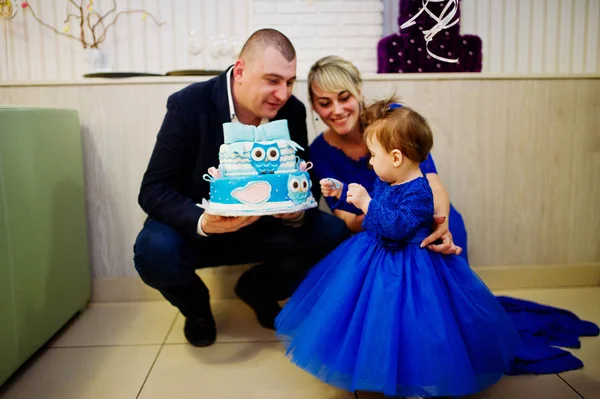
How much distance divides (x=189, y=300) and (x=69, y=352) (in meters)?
0.46

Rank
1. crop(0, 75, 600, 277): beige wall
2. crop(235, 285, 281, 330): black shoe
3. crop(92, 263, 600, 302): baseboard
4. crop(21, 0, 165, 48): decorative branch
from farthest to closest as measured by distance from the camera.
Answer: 1. crop(21, 0, 165, 48): decorative branch
2. crop(92, 263, 600, 302): baseboard
3. crop(0, 75, 600, 277): beige wall
4. crop(235, 285, 281, 330): black shoe

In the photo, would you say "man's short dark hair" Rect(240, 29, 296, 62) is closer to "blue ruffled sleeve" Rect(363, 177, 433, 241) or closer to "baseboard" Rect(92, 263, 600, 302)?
"blue ruffled sleeve" Rect(363, 177, 433, 241)

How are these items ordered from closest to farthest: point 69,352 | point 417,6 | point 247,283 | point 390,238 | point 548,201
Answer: point 390,238 < point 69,352 < point 247,283 < point 417,6 < point 548,201

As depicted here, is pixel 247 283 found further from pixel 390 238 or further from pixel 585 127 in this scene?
pixel 585 127

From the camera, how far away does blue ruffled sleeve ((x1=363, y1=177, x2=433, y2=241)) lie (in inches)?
52.6

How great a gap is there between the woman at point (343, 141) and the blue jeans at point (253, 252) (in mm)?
117

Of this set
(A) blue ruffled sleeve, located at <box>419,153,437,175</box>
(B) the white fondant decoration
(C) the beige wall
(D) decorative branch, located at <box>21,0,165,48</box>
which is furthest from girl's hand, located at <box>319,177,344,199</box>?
(D) decorative branch, located at <box>21,0,165,48</box>

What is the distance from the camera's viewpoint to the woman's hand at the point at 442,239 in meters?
1.40

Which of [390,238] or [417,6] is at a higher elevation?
[417,6]

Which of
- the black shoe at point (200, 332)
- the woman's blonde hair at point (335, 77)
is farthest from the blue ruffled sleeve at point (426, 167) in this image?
the black shoe at point (200, 332)

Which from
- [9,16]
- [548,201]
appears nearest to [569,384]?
[548,201]

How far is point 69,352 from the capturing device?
5.99ft

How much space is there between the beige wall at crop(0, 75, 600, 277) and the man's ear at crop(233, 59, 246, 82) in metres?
0.46

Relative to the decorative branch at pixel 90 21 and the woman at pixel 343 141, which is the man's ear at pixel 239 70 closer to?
the woman at pixel 343 141
